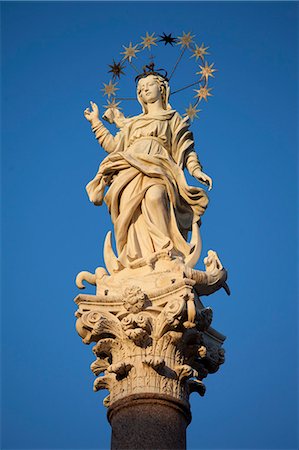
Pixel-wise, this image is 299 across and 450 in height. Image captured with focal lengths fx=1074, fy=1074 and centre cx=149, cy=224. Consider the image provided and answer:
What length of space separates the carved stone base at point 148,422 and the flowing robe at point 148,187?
139 inches

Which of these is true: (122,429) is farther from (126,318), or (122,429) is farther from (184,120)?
(184,120)

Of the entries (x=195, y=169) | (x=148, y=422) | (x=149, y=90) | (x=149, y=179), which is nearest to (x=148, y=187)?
(x=149, y=179)

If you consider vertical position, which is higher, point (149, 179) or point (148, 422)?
point (149, 179)

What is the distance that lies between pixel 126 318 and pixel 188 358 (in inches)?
55.4

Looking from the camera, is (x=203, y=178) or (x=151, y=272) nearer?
(x=151, y=272)

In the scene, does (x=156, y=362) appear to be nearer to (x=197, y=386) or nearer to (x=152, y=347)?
(x=152, y=347)

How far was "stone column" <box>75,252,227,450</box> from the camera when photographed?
18844 mm

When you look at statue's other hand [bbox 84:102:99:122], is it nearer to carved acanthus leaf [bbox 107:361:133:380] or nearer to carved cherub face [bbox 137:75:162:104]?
carved cherub face [bbox 137:75:162:104]

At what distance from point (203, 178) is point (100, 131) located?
2.72m

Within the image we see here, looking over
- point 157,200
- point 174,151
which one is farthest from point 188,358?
point 174,151

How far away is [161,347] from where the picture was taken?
64.7 ft

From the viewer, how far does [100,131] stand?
24.1 meters

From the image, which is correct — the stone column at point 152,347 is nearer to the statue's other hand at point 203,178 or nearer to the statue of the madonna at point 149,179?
the statue of the madonna at point 149,179

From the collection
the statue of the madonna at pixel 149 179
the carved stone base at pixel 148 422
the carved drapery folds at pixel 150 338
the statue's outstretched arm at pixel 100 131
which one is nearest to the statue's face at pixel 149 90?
the statue of the madonna at pixel 149 179
